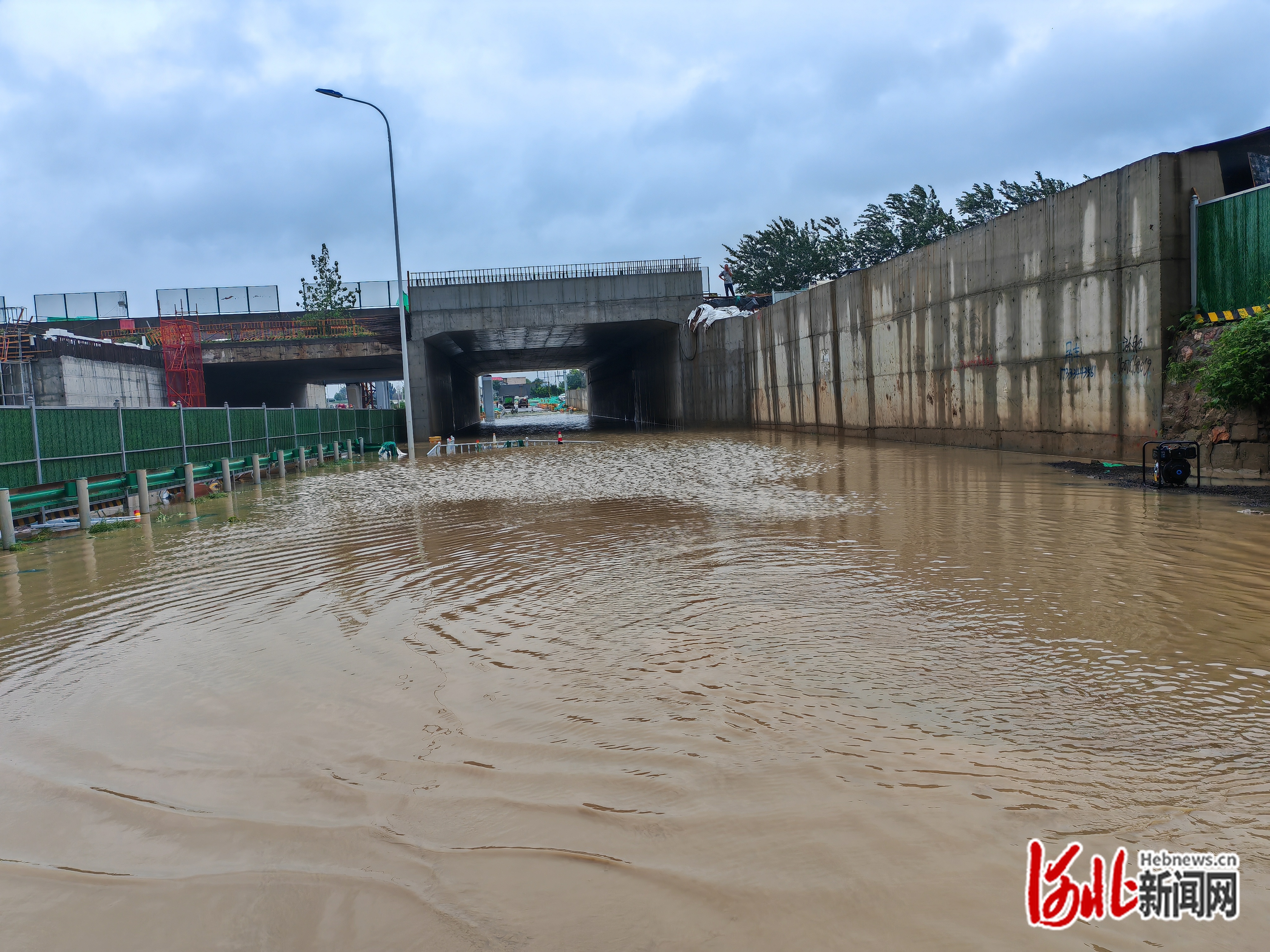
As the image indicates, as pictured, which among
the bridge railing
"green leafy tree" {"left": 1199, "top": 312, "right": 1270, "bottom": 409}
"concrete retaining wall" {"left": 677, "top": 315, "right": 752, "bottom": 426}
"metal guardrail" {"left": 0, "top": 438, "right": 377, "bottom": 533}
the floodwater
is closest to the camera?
the floodwater

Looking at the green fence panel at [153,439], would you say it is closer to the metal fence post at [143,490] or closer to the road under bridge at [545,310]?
the metal fence post at [143,490]

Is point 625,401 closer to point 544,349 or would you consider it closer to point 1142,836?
point 544,349

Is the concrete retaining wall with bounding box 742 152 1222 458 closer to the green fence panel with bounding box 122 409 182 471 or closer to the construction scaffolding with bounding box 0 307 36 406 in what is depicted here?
the green fence panel with bounding box 122 409 182 471

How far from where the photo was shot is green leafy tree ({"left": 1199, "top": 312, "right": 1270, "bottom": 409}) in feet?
41.4

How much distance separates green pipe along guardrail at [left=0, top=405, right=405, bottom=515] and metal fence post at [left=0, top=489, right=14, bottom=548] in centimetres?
72

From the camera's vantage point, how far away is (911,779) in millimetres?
3783

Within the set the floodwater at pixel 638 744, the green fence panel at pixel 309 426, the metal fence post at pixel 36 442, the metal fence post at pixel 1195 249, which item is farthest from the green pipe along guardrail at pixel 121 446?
the metal fence post at pixel 1195 249

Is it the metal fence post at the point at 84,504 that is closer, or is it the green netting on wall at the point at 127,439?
the metal fence post at the point at 84,504

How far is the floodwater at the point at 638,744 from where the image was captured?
3.04m

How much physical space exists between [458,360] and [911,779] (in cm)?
6076

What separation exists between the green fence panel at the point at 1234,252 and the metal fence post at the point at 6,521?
18711 mm

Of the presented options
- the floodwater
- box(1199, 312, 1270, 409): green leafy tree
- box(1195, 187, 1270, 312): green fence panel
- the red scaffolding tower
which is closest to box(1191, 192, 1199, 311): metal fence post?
box(1195, 187, 1270, 312): green fence panel

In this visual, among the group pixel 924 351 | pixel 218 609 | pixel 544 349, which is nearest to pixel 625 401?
pixel 544 349

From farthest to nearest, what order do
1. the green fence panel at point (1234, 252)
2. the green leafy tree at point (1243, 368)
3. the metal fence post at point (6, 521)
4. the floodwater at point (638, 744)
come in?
the green fence panel at point (1234, 252) → the green leafy tree at point (1243, 368) → the metal fence post at point (6, 521) → the floodwater at point (638, 744)
